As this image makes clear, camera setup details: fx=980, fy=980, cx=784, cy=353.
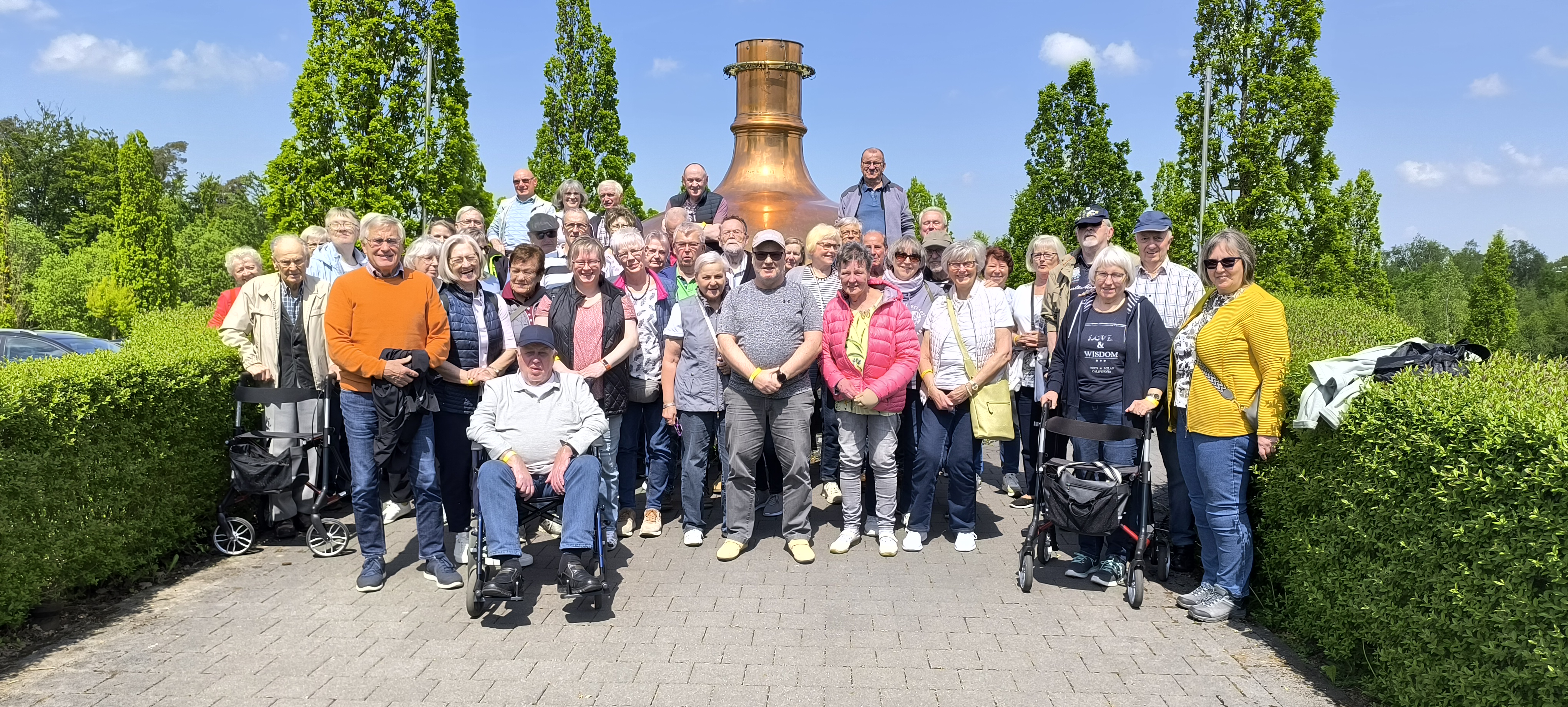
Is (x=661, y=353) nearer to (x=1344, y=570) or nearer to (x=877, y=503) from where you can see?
(x=877, y=503)

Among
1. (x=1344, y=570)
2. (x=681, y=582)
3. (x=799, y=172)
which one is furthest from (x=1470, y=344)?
(x=799, y=172)

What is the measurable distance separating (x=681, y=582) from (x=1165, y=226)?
350 centimetres

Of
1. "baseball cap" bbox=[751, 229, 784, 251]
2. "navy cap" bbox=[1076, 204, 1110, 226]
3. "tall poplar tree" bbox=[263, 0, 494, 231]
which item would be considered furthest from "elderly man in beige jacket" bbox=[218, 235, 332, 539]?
"tall poplar tree" bbox=[263, 0, 494, 231]

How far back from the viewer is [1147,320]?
527 centimetres

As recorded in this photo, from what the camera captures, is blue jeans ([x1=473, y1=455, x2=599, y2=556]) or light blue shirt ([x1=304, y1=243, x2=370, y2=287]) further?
light blue shirt ([x1=304, y1=243, x2=370, y2=287])

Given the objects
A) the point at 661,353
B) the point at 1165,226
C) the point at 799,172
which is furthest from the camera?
the point at 799,172

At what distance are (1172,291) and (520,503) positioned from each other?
13.0 ft

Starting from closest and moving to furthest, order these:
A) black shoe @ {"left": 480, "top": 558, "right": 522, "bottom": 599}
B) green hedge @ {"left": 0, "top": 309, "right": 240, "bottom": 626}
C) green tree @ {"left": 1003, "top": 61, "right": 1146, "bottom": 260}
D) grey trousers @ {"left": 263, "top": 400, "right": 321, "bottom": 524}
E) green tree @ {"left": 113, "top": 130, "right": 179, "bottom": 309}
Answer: green hedge @ {"left": 0, "top": 309, "right": 240, "bottom": 626} → black shoe @ {"left": 480, "top": 558, "right": 522, "bottom": 599} → grey trousers @ {"left": 263, "top": 400, "right": 321, "bottom": 524} → green tree @ {"left": 1003, "top": 61, "right": 1146, "bottom": 260} → green tree @ {"left": 113, "top": 130, "right": 179, "bottom": 309}

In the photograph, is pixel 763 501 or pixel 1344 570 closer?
pixel 1344 570

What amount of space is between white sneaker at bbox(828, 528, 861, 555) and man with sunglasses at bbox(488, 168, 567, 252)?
4.63 meters

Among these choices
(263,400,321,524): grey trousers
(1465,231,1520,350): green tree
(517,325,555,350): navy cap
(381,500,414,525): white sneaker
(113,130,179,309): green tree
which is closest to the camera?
(517,325,555,350): navy cap

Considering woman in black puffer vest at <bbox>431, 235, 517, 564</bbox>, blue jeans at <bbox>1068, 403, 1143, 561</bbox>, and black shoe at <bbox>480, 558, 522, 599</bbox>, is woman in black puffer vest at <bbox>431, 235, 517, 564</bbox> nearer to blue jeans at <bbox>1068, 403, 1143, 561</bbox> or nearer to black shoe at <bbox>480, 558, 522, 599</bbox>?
black shoe at <bbox>480, 558, 522, 599</bbox>

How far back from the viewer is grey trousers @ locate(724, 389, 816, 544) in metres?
5.88

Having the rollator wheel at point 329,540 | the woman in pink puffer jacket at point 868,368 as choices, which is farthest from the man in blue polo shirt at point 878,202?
the rollator wheel at point 329,540
